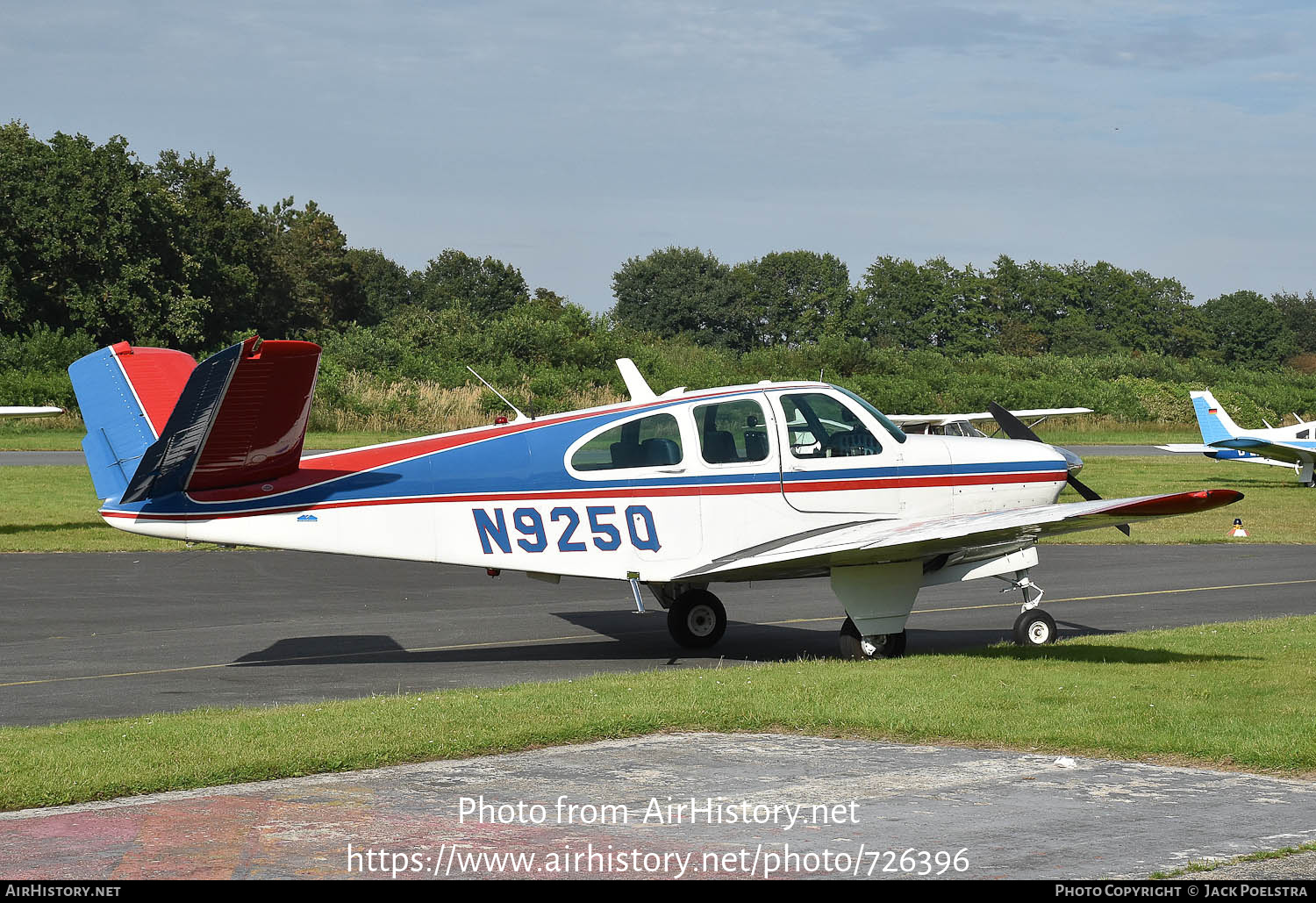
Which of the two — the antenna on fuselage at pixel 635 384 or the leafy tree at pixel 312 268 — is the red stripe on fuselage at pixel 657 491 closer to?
the antenna on fuselage at pixel 635 384

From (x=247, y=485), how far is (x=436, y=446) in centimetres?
159

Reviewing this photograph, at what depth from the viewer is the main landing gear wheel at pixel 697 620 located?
42.8 ft

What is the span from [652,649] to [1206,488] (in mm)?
27011

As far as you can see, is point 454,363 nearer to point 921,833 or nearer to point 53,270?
point 53,270

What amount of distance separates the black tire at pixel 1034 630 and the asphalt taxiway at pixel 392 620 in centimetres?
71

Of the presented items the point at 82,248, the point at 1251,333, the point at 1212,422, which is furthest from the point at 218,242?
the point at 1251,333

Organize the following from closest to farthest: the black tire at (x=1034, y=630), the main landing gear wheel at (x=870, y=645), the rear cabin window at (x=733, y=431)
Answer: the main landing gear wheel at (x=870, y=645), the rear cabin window at (x=733, y=431), the black tire at (x=1034, y=630)

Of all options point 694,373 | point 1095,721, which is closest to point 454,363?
point 694,373

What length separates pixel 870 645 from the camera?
11.6 meters

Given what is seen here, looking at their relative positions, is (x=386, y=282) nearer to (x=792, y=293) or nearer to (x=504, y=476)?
(x=792, y=293)

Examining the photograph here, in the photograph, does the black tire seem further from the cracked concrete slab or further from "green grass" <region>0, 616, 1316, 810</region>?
the cracked concrete slab

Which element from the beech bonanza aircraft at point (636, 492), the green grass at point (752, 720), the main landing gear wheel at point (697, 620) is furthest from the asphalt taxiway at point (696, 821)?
the main landing gear wheel at point (697, 620)

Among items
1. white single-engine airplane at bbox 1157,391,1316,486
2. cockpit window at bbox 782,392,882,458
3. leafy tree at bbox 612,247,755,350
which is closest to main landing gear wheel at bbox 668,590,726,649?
cockpit window at bbox 782,392,882,458

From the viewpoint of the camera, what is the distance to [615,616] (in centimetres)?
1512
